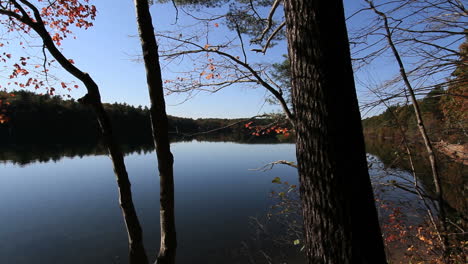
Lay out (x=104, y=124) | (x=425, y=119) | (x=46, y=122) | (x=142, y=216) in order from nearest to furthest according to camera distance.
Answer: (x=104, y=124) < (x=425, y=119) < (x=142, y=216) < (x=46, y=122)

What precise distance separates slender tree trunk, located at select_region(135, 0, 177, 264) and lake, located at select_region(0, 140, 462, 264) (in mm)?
2259

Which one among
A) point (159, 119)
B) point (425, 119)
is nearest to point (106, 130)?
point (159, 119)

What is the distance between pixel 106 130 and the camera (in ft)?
5.96

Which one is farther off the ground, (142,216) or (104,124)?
(104,124)

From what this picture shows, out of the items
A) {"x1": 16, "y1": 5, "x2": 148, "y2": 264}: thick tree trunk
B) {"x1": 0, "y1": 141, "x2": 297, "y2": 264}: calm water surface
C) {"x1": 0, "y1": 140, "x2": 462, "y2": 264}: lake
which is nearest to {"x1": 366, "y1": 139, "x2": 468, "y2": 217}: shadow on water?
{"x1": 0, "y1": 140, "x2": 462, "y2": 264}: lake

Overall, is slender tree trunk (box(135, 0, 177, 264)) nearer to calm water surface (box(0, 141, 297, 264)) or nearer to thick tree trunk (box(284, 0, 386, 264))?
thick tree trunk (box(284, 0, 386, 264))

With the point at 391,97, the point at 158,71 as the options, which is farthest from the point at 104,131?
the point at 391,97

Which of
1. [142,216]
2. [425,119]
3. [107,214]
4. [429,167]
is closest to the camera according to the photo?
[425,119]

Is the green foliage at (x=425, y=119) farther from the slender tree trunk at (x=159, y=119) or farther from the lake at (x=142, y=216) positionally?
the slender tree trunk at (x=159, y=119)

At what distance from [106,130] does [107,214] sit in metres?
8.42

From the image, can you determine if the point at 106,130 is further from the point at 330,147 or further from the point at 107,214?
the point at 107,214

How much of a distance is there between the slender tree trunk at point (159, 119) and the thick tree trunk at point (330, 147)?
1126 mm

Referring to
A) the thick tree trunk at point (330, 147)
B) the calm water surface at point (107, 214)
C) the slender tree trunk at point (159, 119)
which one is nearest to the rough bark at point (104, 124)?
the slender tree trunk at point (159, 119)

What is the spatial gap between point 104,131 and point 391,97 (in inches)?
102
